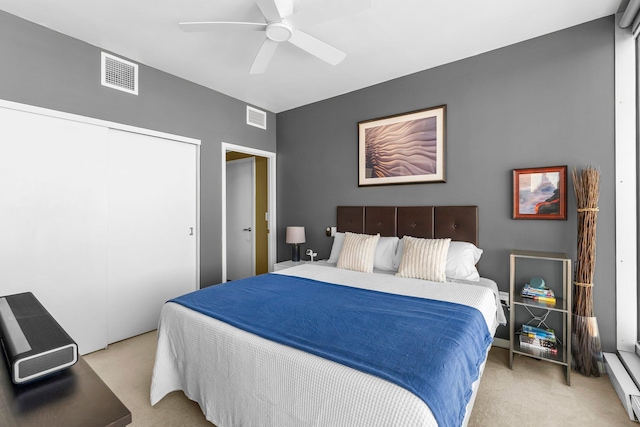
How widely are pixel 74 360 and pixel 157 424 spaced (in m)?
1.38

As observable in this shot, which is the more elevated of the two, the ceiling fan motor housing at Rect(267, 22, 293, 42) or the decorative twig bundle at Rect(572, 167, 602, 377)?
the ceiling fan motor housing at Rect(267, 22, 293, 42)

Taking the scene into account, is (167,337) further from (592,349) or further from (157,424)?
(592,349)

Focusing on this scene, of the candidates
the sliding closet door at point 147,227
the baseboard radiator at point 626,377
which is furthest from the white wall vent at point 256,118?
the baseboard radiator at point 626,377

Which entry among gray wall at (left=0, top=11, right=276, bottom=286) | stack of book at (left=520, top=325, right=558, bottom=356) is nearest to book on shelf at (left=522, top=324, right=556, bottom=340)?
stack of book at (left=520, top=325, right=558, bottom=356)

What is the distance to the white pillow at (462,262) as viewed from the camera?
8.56 feet

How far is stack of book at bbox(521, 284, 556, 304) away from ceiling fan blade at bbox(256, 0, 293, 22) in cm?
283

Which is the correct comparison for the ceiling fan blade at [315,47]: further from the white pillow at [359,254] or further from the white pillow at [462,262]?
the white pillow at [462,262]

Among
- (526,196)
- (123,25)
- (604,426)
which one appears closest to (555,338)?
(604,426)

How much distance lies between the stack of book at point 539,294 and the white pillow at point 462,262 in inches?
14.3

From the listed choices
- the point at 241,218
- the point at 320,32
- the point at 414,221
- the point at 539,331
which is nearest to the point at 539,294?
the point at 539,331

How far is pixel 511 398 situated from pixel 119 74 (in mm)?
4206

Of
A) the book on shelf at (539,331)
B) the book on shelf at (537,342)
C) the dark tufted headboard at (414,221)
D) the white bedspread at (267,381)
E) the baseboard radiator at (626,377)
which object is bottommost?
the baseboard radiator at (626,377)

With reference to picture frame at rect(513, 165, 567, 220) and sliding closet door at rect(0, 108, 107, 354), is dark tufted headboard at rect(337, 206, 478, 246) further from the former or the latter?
sliding closet door at rect(0, 108, 107, 354)

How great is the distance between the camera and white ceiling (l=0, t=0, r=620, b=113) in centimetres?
221
